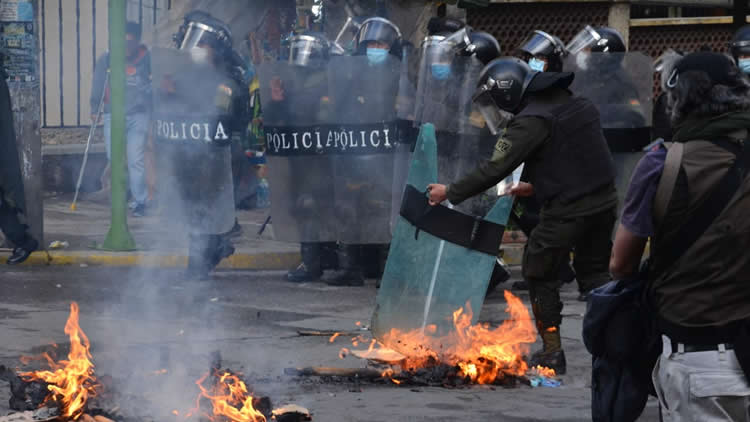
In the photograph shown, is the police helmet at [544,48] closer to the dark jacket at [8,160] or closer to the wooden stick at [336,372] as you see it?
the wooden stick at [336,372]

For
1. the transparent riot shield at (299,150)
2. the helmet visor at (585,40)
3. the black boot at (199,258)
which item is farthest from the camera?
the helmet visor at (585,40)

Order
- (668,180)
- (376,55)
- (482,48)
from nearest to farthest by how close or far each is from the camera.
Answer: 1. (668,180)
2. (482,48)
3. (376,55)

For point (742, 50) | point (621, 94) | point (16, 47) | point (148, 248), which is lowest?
point (148, 248)

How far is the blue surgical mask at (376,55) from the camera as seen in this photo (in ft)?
29.8

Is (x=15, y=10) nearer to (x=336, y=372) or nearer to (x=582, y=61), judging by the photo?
(x=582, y=61)

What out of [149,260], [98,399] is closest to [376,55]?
[149,260]

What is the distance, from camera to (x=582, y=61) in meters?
9.78

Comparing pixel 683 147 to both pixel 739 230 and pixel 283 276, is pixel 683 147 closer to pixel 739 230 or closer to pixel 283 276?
pixel 739 230

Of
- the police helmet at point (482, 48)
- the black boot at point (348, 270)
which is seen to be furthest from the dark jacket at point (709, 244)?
the black boot at point (348, 270)

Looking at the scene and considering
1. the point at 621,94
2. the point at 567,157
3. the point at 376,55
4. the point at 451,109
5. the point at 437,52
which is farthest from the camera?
the point at 621,94

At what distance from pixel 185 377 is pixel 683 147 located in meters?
3.02

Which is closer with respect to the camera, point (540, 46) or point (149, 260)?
point (540, 46)

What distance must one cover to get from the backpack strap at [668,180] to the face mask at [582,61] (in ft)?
21.1

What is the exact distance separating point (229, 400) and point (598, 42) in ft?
19.2
